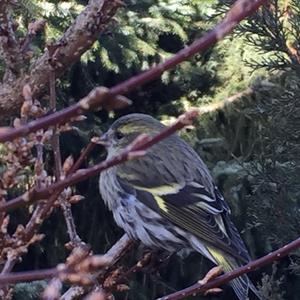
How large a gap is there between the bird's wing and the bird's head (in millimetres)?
170

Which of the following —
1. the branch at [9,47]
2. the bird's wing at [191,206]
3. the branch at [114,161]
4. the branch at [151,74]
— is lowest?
the bird's wing at [191,206]

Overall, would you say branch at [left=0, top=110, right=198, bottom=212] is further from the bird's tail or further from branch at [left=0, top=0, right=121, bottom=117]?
the bird's tail

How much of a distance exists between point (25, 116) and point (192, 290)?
1.51 ft

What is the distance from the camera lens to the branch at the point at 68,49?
193 cm

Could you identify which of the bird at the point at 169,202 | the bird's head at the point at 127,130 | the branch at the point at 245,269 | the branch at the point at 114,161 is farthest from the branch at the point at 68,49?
the bird's head at the point at 127,130

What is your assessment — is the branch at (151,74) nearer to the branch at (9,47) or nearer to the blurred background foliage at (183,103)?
the branch at (9,47)

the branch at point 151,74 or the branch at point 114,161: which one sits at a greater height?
the branch at point 151,74

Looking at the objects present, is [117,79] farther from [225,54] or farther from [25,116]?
[25,116]

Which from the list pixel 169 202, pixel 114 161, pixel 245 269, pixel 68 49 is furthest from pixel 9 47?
pixel 169 202

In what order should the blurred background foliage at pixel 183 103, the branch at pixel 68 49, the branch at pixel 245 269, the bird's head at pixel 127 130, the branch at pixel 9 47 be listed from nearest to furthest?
the branch at pixel 245 269, the branch at pixel 68 49, the branch at pixel 9 47, the bird's head at pixel 127 130, the blurred background foliage at pixel 183 103

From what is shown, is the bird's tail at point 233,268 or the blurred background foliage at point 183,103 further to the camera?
the blurred background foliage at point 183,103

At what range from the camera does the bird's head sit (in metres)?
4.01

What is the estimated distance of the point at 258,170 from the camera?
14.9 ft

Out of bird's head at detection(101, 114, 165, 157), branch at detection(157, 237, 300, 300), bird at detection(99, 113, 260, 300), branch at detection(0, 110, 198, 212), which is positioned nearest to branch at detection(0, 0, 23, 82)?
branch at detection(157, 237, 300, 300)
